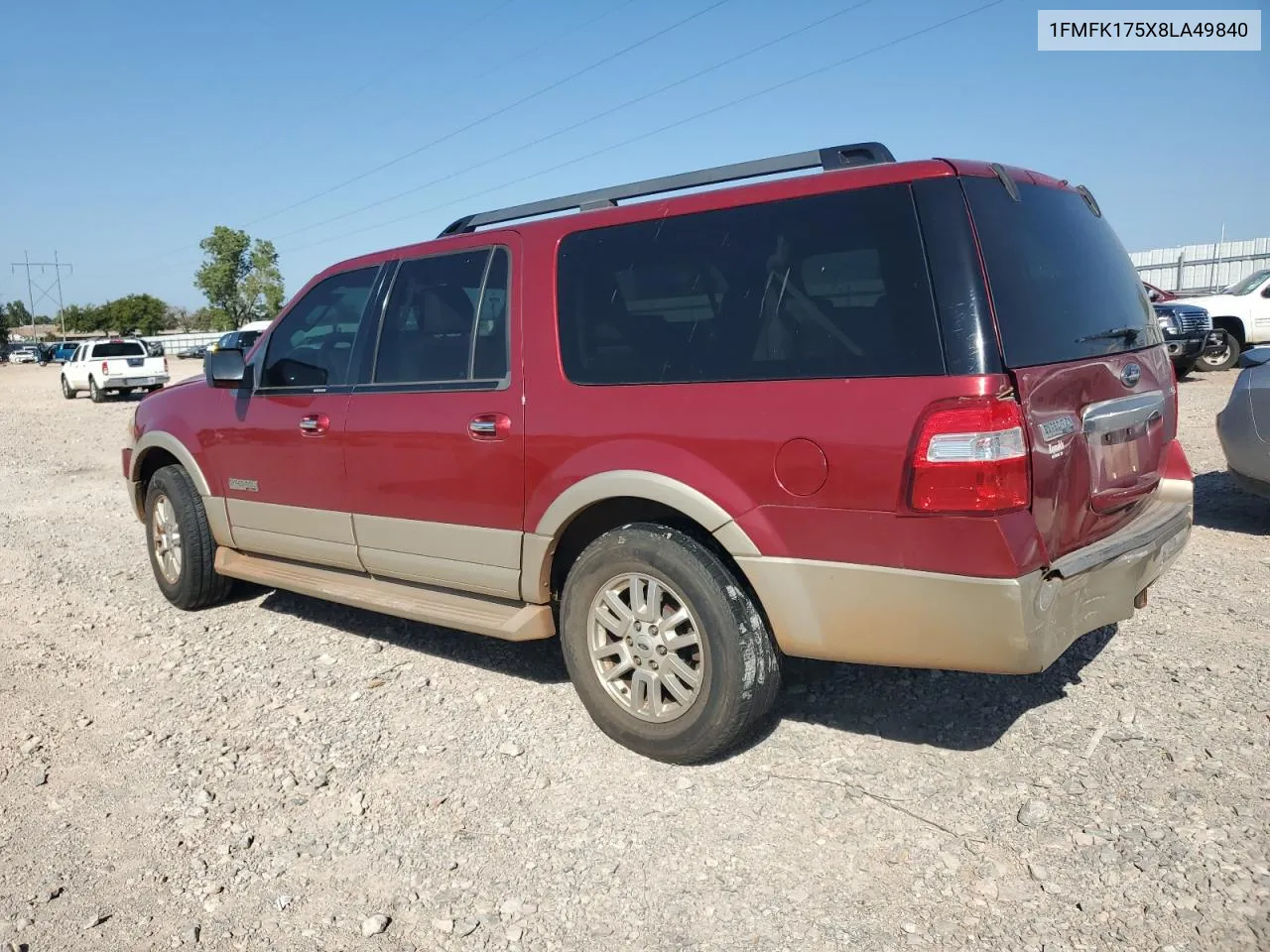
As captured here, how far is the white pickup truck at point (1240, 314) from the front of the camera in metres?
16.0

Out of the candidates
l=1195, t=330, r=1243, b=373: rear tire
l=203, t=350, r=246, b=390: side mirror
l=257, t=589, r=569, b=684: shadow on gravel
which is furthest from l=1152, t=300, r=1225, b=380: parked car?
l=203, t=350, r=246, b=390: side mirror

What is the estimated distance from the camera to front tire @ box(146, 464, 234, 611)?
5.53 meters

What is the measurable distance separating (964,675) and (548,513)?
6.34ft

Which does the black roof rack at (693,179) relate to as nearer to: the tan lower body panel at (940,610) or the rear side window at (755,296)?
the rear side window at (755,296)

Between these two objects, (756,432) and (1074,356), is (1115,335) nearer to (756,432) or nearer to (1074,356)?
(1074,356)

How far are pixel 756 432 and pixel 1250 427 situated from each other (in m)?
4.51

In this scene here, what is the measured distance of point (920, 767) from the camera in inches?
137

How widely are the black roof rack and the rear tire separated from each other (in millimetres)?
15147

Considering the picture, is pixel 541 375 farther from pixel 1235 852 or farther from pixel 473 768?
pixel 1235 852

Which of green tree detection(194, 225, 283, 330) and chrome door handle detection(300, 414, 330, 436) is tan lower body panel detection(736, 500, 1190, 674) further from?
green tree detection(194, 225, 283, 330)

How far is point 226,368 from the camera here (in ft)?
16.8

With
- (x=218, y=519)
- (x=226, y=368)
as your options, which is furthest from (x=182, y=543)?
(x=226, y=368)

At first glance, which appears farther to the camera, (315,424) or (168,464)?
(168,464)

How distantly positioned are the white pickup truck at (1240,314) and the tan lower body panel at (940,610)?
1493 cm
